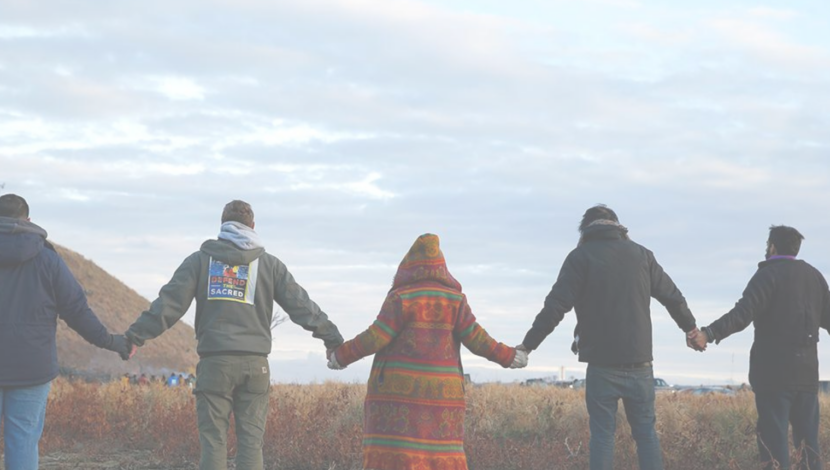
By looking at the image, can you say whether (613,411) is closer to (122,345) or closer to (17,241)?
(122,345)

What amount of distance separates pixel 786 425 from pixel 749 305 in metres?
1.00

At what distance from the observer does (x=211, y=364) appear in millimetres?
7508

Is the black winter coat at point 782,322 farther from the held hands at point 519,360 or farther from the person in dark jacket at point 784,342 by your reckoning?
the held hands at point 519,360

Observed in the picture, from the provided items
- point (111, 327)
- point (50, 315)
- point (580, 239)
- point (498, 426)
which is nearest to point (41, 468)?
point (50, 315)

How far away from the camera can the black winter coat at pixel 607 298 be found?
8.02 meters

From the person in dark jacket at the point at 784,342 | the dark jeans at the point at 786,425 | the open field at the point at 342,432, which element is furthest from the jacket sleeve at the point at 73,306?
the dark jeans at the point at 786,425

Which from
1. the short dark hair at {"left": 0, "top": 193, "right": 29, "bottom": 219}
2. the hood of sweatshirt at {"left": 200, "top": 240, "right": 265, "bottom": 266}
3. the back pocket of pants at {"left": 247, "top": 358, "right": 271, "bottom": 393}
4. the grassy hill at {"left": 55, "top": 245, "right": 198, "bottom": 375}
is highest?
the grassy hill at {"left": 55, "top": 245, "right": 198, "bottom": 375}

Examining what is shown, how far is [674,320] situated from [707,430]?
310 cm

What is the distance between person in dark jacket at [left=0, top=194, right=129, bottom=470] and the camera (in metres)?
Answer: 7.34

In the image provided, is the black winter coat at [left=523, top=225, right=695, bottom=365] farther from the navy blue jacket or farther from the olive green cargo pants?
the navy blue jacket

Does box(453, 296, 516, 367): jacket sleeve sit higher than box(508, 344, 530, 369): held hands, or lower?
higher

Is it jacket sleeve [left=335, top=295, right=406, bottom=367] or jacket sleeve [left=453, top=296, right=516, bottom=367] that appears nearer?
jacket sleeve [left=335, top=295, right=406, bottom=367]

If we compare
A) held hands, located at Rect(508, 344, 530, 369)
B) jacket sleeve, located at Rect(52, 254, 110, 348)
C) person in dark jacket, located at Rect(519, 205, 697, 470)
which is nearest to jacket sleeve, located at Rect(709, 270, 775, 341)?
person in dark jacket, located at Rect(519, 205, 697, 470)

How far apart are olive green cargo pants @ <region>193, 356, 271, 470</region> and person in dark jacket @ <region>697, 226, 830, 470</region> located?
3652 millimetres
